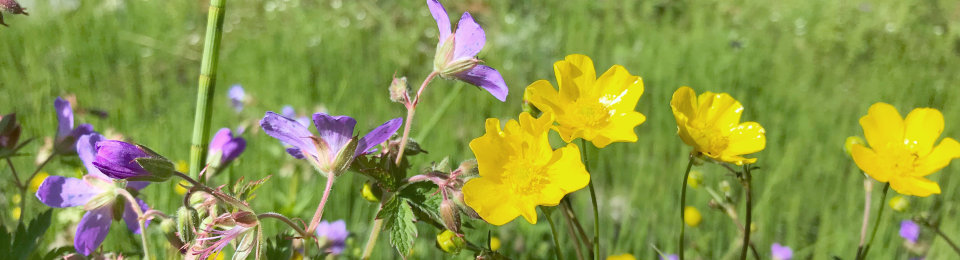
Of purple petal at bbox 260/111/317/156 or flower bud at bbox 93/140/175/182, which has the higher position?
purple petal at bbox 260/111/317/156

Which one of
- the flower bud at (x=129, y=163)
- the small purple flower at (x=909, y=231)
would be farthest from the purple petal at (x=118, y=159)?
the small purple flower at (x=909, y=231)

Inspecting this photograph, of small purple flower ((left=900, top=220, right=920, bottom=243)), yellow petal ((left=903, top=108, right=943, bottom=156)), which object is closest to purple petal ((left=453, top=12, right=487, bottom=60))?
yellow petal ((left=903, top=108, right=943, bottom=156))

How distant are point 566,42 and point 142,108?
184 cm

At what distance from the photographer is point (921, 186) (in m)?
0.77

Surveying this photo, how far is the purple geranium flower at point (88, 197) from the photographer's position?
2.36 feet

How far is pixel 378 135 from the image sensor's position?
0.69m

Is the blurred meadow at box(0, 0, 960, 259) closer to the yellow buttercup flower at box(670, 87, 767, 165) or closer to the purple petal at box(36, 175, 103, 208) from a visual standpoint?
the purple petal at box(36, 175, 103, 208)

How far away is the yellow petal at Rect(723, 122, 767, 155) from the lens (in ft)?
2.61

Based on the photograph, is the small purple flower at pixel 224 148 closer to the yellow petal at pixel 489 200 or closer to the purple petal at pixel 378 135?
the purple petal at pixel 378 135

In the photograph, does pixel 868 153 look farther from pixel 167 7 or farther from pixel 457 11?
pixel 167 7

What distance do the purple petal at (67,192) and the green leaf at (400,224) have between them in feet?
1.03

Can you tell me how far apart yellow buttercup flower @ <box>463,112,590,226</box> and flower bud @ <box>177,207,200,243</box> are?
26cm

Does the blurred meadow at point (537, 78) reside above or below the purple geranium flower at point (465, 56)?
below

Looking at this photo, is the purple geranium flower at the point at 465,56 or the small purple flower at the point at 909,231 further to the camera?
the small purple flower at the point at 909,231
